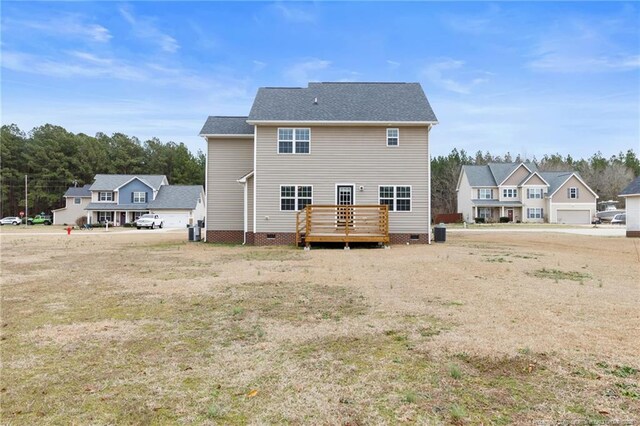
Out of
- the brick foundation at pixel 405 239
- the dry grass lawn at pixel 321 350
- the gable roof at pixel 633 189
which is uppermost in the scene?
the gable roof at pixel 633 189

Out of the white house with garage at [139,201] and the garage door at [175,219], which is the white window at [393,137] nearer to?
the white house with garage at [139,201]

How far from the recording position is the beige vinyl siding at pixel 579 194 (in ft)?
173

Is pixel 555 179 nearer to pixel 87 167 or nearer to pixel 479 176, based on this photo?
pixel 479 176

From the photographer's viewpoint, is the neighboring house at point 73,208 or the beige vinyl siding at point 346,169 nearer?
the beige vinyl siding at point 346,169

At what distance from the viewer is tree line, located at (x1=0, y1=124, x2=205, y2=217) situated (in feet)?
227

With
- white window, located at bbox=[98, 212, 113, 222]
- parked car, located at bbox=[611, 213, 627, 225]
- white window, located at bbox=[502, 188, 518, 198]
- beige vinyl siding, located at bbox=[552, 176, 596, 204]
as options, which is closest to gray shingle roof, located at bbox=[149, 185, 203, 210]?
white window, located at bbox=[98, 212, 113, 222]

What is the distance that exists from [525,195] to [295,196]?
45774 mm

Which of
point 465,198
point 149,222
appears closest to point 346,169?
point 149,222

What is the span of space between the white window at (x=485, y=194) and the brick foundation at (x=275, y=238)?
43.7m

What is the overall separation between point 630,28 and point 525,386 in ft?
67.0

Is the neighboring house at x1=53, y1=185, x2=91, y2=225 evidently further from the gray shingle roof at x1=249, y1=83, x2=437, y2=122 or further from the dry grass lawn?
the dry grass lawn

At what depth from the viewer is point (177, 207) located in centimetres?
5206

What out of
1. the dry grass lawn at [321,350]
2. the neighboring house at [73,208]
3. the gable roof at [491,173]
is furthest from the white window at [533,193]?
the neighboring house at [73,208]

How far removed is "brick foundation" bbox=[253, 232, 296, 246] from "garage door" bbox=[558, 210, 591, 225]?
4796 cm
